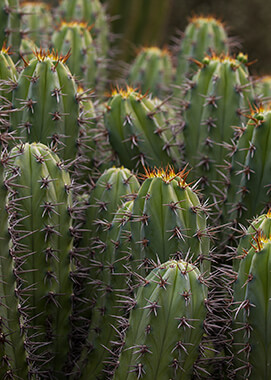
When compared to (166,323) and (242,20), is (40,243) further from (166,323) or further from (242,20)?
(242,20)

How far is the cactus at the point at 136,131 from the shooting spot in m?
Answer: 3.13

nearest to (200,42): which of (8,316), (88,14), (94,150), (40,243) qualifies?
(88,14)

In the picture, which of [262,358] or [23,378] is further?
[23,378]

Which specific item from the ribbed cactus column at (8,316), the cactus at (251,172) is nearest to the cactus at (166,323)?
the ribbed cactus column at (8,316)

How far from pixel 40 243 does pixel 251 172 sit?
40.6 inches

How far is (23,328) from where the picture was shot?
7.98ft

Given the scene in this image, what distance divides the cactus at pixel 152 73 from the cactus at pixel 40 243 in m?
1.94

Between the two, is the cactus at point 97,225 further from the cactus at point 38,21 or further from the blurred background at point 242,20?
the blurred background at point 242,20

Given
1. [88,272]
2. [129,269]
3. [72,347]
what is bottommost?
[72,347]

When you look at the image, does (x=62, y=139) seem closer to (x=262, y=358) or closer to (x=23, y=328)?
(x=23, y=328)

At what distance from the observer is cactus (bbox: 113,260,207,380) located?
214 cm

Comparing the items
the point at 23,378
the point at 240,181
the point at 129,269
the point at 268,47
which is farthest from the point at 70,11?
the point at 268,47

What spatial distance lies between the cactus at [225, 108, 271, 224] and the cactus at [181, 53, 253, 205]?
172 mm

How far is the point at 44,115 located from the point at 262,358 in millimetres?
1429
